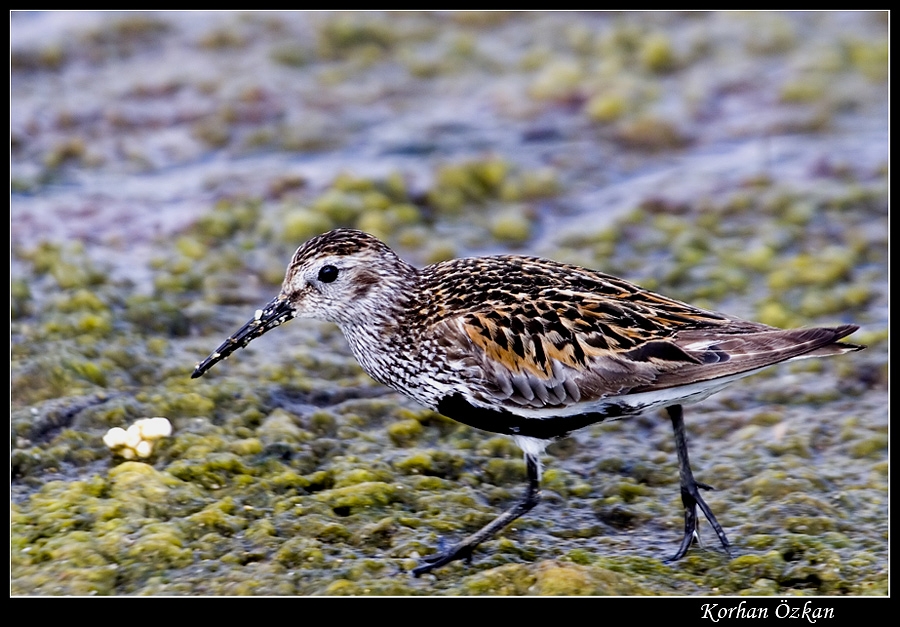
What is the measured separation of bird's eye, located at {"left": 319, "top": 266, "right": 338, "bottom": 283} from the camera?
16.5 feet

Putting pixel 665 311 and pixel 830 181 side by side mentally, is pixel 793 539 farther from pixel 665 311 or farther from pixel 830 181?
pixel 830 181

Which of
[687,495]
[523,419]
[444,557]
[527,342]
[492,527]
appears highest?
[527,342]

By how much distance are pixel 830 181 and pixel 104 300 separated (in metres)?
4.80

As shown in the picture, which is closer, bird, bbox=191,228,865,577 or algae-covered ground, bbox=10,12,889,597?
bird, bbox=191,228,865,577

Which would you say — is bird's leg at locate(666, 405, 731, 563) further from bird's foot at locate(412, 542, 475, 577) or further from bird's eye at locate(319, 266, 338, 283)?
bird's eye at locate(319, 266, 338, 283)

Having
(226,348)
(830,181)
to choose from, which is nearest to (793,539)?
(226,348)

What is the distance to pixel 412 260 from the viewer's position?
7.25 m

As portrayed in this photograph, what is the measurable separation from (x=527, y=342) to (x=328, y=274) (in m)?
0.95

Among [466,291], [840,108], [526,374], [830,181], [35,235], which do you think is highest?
[840,108]

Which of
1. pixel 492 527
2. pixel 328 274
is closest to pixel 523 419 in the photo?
pixel 492 527

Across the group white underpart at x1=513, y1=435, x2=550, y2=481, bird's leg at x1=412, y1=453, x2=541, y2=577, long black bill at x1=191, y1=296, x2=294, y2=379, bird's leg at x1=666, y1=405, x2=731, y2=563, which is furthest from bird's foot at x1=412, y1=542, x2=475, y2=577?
long black bill at x1=191, y1=296, x2=294, y2=379

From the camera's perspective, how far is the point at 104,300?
649 cm

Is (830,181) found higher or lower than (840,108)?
lower

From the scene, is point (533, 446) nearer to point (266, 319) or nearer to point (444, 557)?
point (444, 557)
